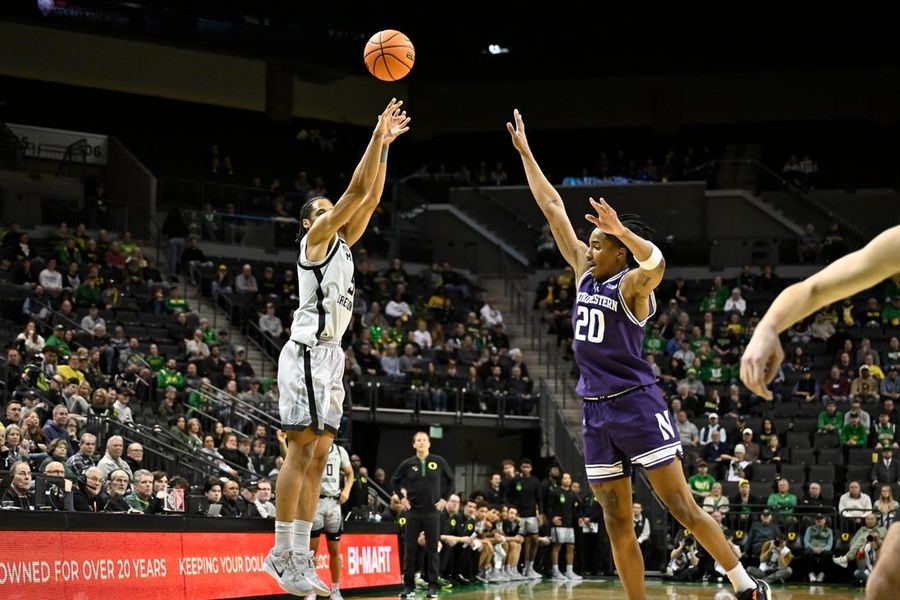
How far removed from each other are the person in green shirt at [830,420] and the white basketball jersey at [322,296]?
17.2 metres

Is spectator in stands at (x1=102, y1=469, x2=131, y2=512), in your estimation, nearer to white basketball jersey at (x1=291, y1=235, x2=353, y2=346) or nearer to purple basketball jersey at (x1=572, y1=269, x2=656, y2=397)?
white basketball jersey at (x1=291, y1=235, x2=353, y2=346)

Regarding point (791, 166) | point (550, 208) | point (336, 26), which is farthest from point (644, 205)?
point (550, 208)

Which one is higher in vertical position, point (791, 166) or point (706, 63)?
point (706, 63)

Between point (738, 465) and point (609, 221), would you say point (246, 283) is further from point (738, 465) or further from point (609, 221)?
point (609, 221)

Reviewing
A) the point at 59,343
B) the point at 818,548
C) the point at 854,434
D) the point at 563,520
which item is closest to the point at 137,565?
the point at 59,343

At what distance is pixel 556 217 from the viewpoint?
8.29 metres

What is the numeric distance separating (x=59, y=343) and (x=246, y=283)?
7.38 m

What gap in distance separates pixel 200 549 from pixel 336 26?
941 inches

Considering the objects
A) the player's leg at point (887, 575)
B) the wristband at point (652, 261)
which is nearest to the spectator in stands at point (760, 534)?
the wristband at point (652, 261)

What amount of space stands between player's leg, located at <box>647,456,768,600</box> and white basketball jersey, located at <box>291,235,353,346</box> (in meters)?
2.26

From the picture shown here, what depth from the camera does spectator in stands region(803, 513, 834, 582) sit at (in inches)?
819

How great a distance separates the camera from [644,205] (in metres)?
34.5

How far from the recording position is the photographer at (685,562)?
68.8ft

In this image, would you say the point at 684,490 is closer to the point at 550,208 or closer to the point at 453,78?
the point at 550,208
